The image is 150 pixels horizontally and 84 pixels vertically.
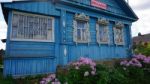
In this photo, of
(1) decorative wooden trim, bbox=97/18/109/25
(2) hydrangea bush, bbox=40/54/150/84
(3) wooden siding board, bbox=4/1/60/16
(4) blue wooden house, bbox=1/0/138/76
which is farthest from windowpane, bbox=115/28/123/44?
(2) hydrangea bush, bbox=40/54/150/84

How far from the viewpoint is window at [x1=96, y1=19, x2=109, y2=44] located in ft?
44.3

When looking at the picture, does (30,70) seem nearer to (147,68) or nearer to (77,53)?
(77,53)

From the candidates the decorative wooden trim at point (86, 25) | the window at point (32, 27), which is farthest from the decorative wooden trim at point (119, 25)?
the window at point (32, 27)

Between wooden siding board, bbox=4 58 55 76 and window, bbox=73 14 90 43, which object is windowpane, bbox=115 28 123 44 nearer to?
window, bbox=73 14 90 43

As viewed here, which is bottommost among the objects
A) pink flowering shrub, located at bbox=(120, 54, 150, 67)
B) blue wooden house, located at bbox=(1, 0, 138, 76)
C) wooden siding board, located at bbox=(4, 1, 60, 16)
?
pink flowering shrub, located at bbox=(120, 54, 150, 67)

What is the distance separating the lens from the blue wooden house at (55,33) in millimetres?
9539

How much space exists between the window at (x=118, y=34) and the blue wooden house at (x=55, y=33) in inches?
3.2

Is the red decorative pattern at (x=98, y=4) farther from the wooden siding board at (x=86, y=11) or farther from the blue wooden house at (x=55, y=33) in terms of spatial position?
the wooden siding board at (x=86, y=11)

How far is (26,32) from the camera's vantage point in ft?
32.8

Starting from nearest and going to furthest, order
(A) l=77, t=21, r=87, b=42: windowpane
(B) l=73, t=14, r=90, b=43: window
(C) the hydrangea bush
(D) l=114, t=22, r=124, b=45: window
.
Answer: (C) the hydrangea bush, (B) l=73, t=14, r=90, b=43: window, (A) l=77, t=21, r=87, b=42: windowpane, (D) l=114, t=22, r=124, b=45: window

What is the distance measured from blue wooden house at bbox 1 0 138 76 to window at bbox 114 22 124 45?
8cm

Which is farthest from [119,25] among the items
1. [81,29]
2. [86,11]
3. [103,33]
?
[81,29]

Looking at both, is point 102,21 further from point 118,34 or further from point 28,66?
point 28,66

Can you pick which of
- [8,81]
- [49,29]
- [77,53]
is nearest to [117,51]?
[77,53]
